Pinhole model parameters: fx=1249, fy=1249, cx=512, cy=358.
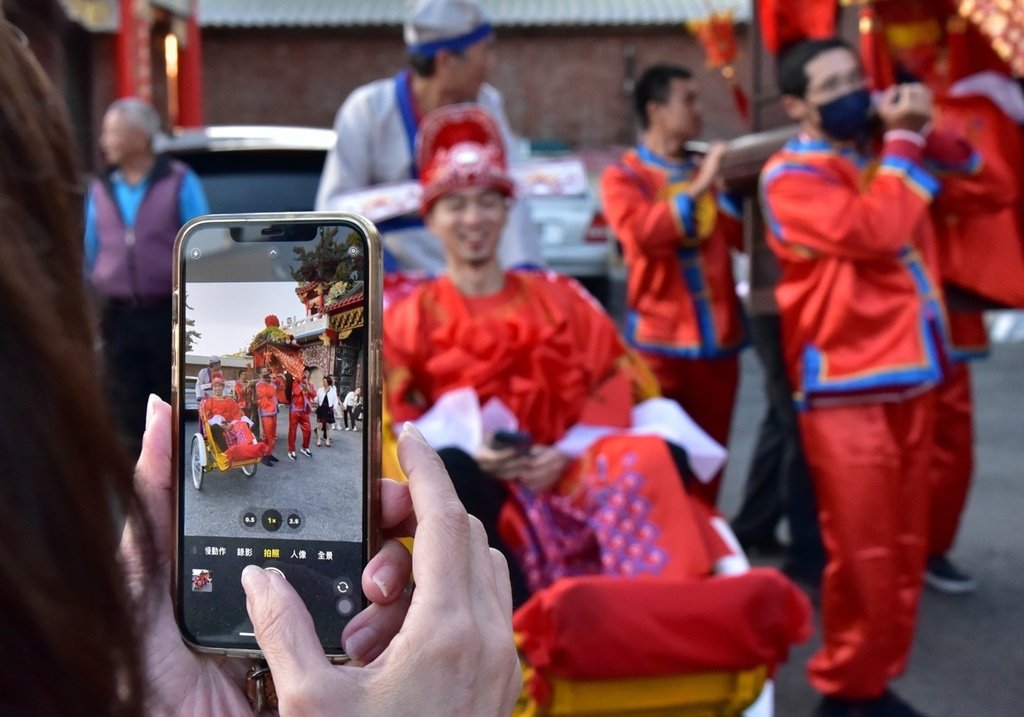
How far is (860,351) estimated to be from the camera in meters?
2.94

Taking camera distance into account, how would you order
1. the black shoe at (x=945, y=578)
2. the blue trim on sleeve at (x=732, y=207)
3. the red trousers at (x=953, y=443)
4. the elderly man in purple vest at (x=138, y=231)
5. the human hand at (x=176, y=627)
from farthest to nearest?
the elderly man in purple vest at (x=138, y=231)
the blue trim on sleeve at (x=732, y=207)
the black shoe at (x=945, y=578)
the red trousers at (x=953, y=443)
the human hand at (x=176, y=627)

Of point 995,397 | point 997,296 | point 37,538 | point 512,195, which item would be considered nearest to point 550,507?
point 512,195

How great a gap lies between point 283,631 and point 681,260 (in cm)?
363

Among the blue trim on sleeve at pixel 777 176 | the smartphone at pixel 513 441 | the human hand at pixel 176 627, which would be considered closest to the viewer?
the human hand at pixel 176 627

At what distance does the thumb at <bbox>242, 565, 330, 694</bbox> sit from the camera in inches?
31.9

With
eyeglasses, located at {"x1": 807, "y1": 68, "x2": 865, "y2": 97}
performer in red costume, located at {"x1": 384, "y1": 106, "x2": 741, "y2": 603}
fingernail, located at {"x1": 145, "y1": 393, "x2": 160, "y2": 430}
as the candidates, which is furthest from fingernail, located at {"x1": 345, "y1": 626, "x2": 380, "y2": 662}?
eyeglasses, located at {"x1": 807, "y1": 68, "x2": 865, "y2": 97}

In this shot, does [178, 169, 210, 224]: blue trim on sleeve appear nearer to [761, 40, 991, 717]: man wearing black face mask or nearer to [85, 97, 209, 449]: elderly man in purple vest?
[85, 97, 209, 449]: elderly man in purple vest

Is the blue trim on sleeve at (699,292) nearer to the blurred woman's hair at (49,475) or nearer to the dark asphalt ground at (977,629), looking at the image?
the dark asphalt ground at (977,629)

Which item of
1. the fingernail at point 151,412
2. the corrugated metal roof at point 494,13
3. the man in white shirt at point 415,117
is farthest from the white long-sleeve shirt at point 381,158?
the corrugated metal roof at point 494,13

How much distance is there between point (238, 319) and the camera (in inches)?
37.9

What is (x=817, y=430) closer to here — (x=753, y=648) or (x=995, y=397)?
(x=753, y=648)

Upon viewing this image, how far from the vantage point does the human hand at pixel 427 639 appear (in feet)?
2.66

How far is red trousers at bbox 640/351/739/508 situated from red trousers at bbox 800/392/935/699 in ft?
4.40

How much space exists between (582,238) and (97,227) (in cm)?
715
